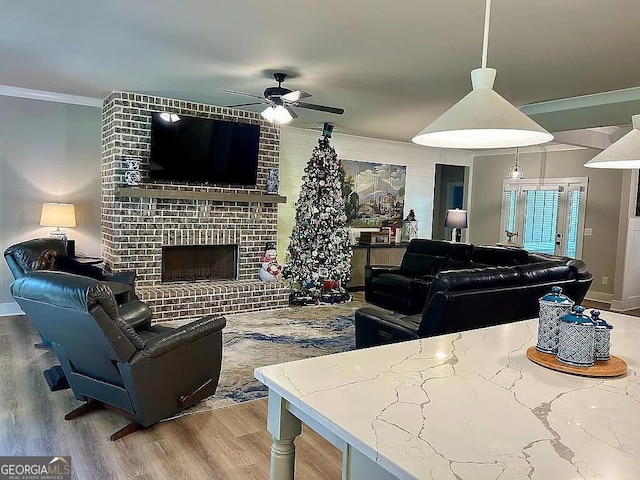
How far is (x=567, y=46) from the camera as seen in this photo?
363 centimetres

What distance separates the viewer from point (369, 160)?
860cm

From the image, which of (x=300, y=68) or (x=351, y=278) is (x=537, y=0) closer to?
(x=300, y=68)

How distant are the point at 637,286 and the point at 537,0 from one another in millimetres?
6147

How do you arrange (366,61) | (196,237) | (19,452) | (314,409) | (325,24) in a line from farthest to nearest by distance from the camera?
(196,237) < (366,61) < (325,24) < (19,452) < (314,409)

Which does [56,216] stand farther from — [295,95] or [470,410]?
[470,410]

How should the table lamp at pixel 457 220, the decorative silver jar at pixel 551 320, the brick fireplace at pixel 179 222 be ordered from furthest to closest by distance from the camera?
the table lamp at pixel 457 220 < the brick fireplace at pixel 179 222 < the decorative silver jar at pixel 551 320

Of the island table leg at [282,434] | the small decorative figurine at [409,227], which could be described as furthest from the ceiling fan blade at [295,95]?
the small decorative figurine at [409,227]

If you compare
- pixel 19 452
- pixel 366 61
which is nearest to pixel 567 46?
pixel 366 61

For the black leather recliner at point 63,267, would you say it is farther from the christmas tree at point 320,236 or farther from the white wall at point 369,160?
the white wall at point 369,160

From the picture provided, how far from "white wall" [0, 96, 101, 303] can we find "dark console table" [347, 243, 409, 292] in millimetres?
3920

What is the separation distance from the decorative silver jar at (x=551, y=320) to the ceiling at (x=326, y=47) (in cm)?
198

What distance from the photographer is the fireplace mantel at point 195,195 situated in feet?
18.2

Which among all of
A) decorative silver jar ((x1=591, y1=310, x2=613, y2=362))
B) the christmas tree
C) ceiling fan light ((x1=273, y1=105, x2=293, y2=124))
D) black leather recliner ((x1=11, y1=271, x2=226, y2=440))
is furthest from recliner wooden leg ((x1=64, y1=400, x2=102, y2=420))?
the christmas tree

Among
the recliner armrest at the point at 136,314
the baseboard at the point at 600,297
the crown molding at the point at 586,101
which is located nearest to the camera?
the recliner armrest at the point at 136,314
